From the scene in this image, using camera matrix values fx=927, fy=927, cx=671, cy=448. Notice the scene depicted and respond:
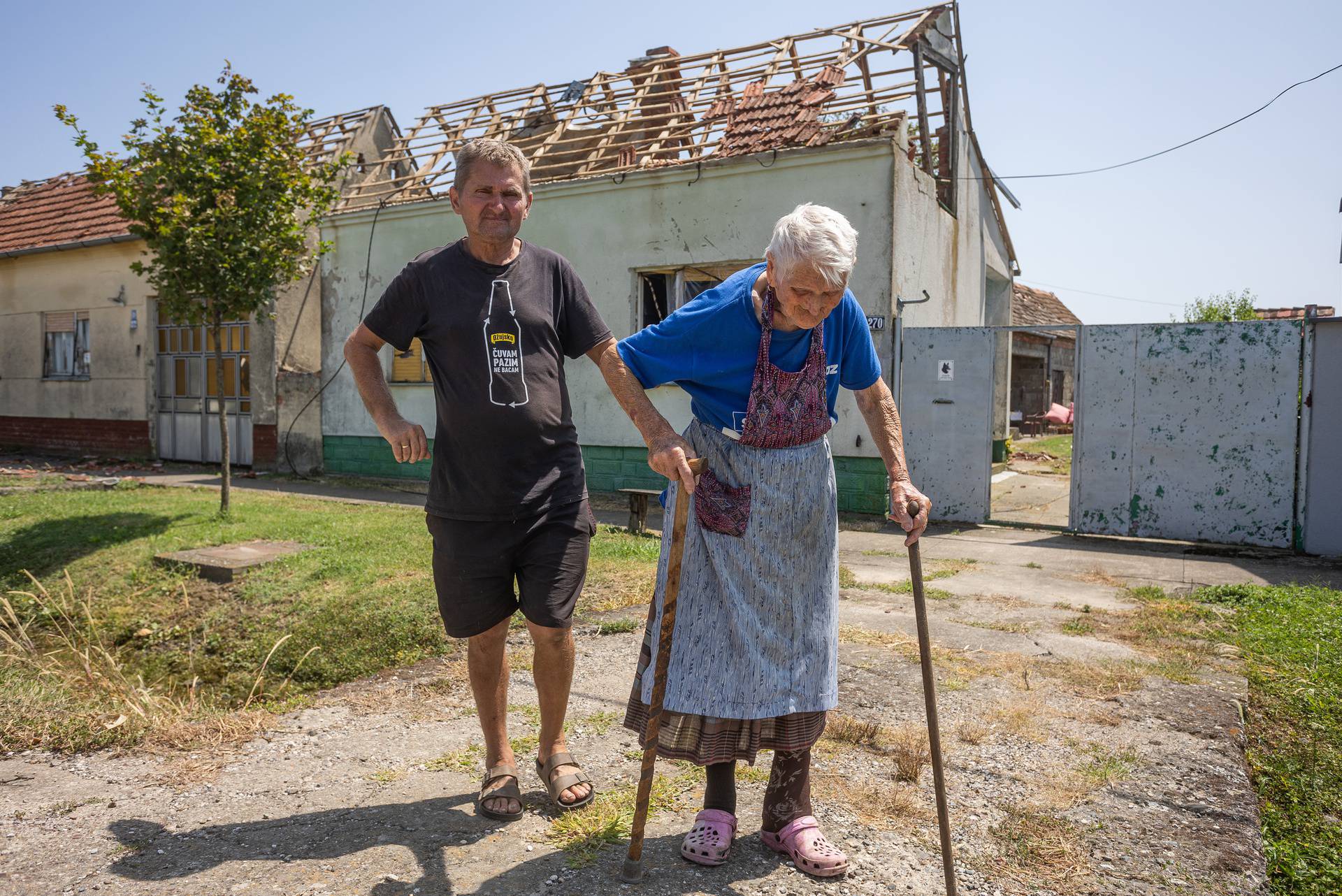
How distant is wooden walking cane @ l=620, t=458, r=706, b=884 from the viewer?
2.62 meters

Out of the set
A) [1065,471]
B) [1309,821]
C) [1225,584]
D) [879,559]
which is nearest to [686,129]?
[879,559]

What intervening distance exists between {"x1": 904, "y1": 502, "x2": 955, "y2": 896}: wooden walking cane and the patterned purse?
50 cm

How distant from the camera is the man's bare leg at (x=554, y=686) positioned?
3090mm

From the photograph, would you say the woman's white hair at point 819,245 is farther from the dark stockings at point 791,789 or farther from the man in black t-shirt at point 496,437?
the dark stockings at point 791,789

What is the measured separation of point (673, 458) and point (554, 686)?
1002 mm

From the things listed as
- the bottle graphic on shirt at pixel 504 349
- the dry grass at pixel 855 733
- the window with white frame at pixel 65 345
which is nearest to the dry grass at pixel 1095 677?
the dry grass at pixel 855 733

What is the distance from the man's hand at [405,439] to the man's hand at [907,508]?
1463 mm

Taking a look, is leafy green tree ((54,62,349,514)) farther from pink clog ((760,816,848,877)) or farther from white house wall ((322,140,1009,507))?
pink clog ((760,816,848,877))

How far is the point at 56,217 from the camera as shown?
18672 mm

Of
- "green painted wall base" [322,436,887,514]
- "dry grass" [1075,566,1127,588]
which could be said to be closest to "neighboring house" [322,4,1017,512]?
"green painted wall base" [322,436,887,514]

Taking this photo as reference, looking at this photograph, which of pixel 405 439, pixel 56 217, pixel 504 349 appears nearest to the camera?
pixel 405 439

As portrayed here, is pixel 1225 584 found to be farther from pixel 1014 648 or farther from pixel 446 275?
pixel 446 275

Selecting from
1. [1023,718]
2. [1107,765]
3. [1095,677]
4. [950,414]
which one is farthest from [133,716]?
[950,414]

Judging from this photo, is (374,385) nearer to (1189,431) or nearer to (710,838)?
(710,838)
